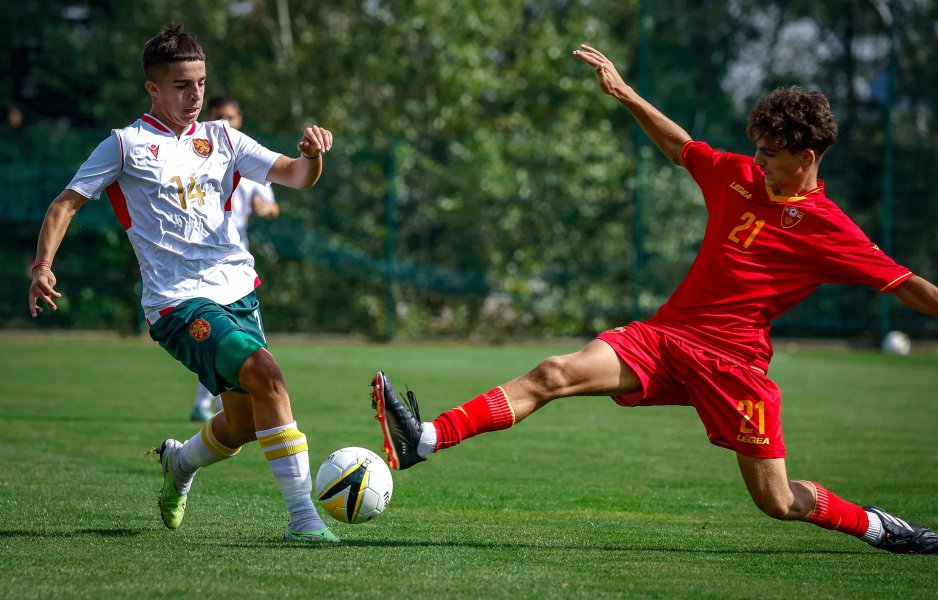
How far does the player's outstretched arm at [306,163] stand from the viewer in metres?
5.09

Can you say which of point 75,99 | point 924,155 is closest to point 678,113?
point 924,155

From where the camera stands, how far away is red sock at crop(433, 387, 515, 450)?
15.6ft

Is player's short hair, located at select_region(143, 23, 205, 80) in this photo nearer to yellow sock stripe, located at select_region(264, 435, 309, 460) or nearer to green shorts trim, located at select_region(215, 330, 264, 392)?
green shorts trim, located at select_region(215, 330, 264, 392)

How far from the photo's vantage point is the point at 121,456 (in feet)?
25.1

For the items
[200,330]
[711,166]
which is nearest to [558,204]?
[711,166]

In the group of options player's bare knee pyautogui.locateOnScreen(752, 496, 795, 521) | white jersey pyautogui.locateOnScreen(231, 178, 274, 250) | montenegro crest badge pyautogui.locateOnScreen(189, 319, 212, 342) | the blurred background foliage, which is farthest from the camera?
the blurred background foliage

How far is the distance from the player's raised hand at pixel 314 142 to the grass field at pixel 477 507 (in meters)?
1.69

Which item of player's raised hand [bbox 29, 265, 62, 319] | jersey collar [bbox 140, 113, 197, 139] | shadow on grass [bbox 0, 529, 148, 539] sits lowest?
shadow on grass [bbox 0, 529, 148, 539]

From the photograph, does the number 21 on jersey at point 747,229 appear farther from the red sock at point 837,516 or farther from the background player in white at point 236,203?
the background player in white at point 236,203

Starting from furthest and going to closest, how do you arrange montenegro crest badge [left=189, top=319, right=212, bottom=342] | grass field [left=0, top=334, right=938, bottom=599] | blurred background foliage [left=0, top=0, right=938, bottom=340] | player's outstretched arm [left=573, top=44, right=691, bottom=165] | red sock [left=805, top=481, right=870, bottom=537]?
blurred background foliage [left=0, top=0, right=938, bottom=340], player's outstretched arm [left=573, top=44, right=691, bottom=165], red sock [left=805, top=481, right=870, bottom=537], montenegro crest badge [left=189, top=319, right=212, bottom=342], grass field [left=0, top=334, right=938, bottom=599]

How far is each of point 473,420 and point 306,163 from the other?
4.59 ft

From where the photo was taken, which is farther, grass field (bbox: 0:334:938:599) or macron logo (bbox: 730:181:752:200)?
macron logo (bbox: 730:181:752:200)

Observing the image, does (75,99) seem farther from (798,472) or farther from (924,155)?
(798,472)

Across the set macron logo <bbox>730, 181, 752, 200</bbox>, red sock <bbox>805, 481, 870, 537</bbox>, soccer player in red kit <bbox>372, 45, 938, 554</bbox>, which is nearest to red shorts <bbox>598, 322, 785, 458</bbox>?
soccer player in red kit <bbox>372, 45, 938, 554</bbox>
